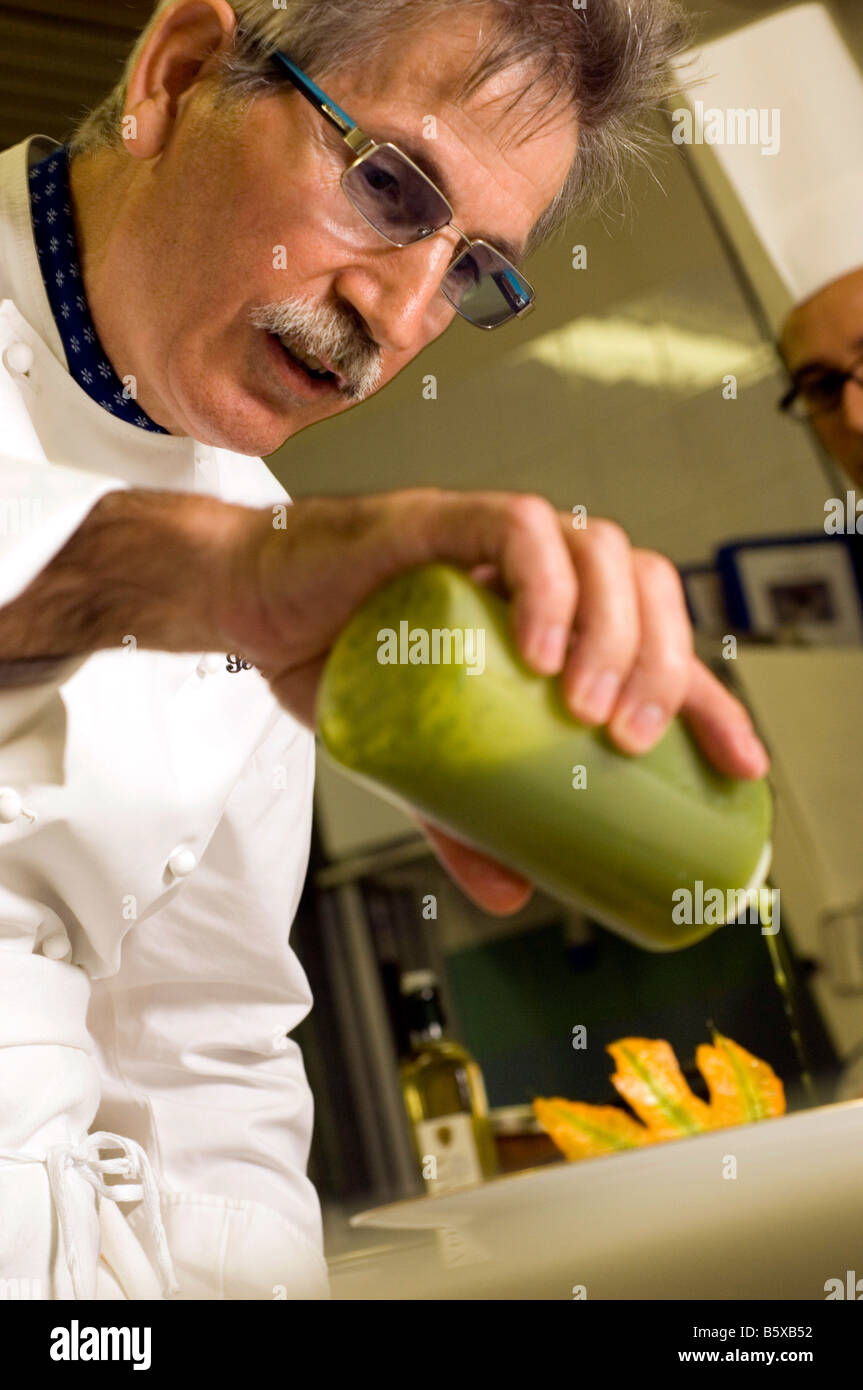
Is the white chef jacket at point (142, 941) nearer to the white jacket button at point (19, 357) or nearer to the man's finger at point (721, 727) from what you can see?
the white jacket button at point (19, 357)

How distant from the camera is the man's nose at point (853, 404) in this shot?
148 cm

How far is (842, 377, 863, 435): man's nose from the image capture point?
1482 mm

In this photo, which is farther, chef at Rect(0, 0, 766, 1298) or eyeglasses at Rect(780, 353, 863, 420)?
eyeglasses at Rect(780, 353, 863, 420)

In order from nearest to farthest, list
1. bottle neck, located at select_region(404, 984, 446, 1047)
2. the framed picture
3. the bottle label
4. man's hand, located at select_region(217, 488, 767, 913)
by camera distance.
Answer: man's hand, located at select_region(217, 488, 767, 913) → the bottle label → bottle neck, located at select_region(404, 984, 446, 1047) → the framed picture

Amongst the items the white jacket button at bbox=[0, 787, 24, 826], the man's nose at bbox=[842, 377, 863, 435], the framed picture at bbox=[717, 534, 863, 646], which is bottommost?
the white jacket button at bbox=[0, 787, 24, 826]

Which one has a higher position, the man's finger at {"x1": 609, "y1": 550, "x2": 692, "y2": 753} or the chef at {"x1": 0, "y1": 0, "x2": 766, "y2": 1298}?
the chef at {"x1": 0, "y1": 0, "x2": 766, "y2": 1298}

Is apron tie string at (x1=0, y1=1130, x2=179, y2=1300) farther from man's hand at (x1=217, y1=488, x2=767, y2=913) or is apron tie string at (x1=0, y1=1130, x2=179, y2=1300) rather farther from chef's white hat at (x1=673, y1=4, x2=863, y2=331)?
chef's white hat at (x1=673, y1=4, x2=863, y2=331)

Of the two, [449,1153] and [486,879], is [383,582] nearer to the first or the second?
[486,879]

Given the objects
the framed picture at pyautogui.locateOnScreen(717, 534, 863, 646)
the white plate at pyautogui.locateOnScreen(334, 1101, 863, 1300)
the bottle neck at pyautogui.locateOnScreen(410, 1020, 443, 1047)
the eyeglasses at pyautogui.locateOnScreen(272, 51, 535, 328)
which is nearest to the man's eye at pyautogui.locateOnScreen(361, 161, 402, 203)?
the eyeglasses at pyautogui.locateOnScreen(272, 51, 535, 328)

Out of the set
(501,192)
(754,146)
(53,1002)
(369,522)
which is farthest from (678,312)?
(369,522)

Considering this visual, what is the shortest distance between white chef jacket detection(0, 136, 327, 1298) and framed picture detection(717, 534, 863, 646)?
1.75 metres

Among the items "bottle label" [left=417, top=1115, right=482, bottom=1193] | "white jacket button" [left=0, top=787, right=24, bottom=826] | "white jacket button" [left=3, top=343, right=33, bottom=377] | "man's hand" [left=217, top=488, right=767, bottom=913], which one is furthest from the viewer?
"bottle label" [left=417, top=1115, right=482, bottom=1193]

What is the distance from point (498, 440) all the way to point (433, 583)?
9.16 feet

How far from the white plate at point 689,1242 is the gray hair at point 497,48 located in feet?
1.81
